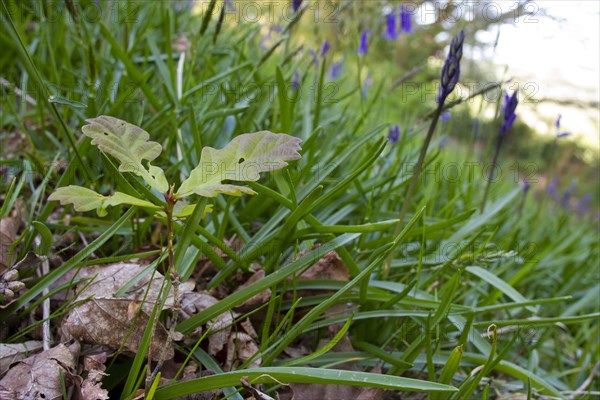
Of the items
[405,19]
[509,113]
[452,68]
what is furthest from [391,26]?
[452,68]

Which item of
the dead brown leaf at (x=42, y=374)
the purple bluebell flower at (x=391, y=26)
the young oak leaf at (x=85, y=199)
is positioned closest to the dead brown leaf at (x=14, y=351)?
the dead brown leaf at (x=42, y=374)

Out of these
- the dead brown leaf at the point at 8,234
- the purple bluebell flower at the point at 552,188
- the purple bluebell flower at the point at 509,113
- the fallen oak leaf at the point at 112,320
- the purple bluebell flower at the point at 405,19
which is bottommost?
the purple bluebell flower at the point at 552,188

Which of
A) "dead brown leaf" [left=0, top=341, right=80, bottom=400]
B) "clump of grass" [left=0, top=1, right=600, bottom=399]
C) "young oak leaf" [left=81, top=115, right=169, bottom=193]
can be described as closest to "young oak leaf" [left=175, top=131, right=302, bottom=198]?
"young oak leaf" [left=81, top=115, right=169, bottom=193]

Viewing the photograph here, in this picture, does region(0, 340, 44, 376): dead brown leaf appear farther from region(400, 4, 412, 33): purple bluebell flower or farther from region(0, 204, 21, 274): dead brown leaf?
region(400, 4, 412, 33): purple bluebell flower

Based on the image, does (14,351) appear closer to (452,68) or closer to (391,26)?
(452,68)

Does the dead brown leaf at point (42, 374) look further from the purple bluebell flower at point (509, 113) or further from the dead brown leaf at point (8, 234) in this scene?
the purple bluebell flower at point (509, 113)
